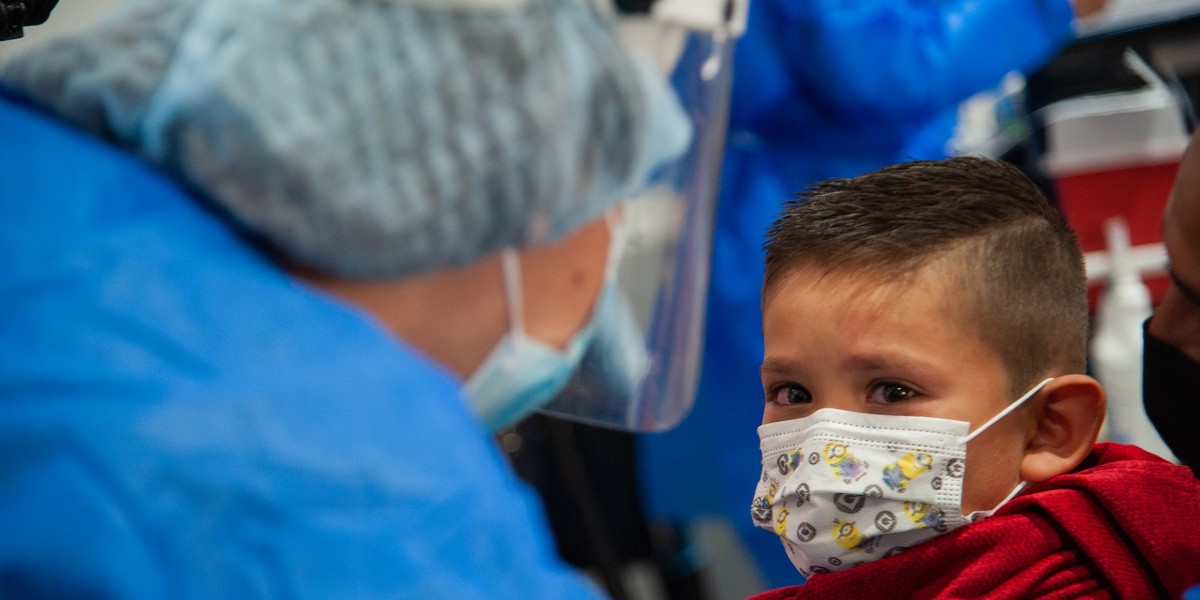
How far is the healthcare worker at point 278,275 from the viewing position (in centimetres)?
53

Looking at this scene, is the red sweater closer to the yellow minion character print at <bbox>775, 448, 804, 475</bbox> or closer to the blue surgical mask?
the yellow minion character print at <bbox>775, 448, 804, 475</bbox>

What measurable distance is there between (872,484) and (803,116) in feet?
3.22

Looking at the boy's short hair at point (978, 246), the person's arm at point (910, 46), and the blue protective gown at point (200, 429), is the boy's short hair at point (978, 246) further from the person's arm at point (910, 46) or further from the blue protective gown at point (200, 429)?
the person's arm at point (910, 46)

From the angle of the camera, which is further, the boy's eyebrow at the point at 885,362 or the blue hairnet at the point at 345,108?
the boy's eyebrow at the point at 885,362

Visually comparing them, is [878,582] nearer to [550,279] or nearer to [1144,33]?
[550,279]

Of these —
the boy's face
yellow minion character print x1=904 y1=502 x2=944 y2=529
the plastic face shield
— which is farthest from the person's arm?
yellow minion character print x1=904 y1=502 x2=944 y2=529

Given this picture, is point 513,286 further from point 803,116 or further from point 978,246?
point 803,116

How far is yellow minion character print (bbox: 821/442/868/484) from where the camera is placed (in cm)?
91

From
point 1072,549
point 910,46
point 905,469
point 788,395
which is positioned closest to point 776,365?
point 788,395

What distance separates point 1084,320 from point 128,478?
2.59ft

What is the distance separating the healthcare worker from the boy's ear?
0.42 meters

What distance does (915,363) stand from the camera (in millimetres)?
901

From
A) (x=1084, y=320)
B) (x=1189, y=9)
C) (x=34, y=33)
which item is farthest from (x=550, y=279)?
(x=1189, y=9)

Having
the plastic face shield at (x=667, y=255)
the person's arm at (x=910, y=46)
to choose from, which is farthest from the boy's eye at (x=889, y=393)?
the person's arm at (x=910, y=46)
